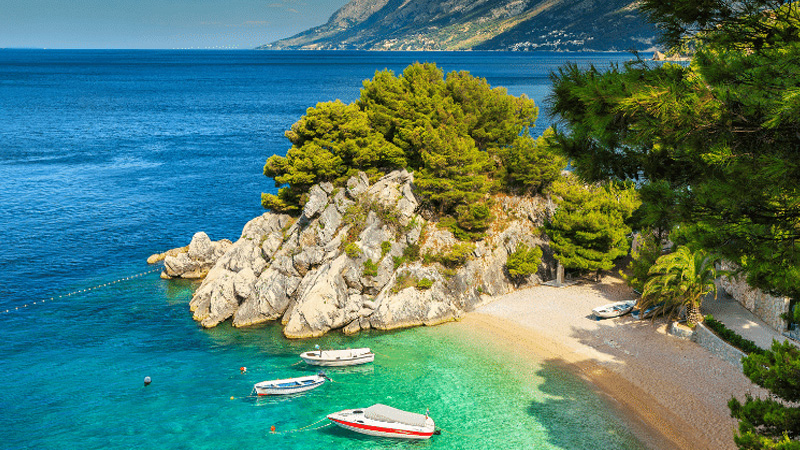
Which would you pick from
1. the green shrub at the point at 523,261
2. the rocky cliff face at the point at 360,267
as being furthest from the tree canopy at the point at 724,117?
the green shrub at the point at 523,261

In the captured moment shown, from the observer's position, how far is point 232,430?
27.7 meters

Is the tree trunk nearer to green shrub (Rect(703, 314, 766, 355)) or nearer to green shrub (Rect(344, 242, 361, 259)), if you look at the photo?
green shrub (Rect(703, 314, 766, 355))

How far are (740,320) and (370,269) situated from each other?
2356 centimetres

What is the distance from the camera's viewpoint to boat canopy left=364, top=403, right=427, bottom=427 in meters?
26.5

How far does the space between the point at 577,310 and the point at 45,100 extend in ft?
533

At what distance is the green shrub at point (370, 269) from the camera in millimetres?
39656

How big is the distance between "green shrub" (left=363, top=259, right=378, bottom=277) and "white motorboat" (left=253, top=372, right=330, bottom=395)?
9.98 m

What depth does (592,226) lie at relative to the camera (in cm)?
4003

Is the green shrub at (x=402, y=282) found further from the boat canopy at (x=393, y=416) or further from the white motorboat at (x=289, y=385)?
the boat canopy at (x=393, y=416)

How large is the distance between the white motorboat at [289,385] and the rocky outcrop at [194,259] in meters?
20.7

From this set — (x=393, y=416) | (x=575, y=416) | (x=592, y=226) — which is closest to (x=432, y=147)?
(x=592, y=226)

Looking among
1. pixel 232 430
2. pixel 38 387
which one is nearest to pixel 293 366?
pixel 232 430

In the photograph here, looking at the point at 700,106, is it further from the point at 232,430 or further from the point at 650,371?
the point at 232,430

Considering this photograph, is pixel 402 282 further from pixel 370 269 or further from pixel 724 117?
pixel 724 117
